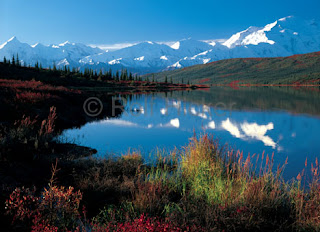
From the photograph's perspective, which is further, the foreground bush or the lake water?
the lake water

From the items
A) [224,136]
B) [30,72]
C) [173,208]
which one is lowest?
Answer: [224,136]

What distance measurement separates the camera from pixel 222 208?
16.8ft

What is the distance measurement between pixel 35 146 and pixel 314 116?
28319 mm

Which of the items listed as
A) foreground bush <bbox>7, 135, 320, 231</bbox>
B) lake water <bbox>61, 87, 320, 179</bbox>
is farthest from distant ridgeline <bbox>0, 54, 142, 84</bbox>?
foreground bush <bbox>7, 135, 320, 231</bbox>

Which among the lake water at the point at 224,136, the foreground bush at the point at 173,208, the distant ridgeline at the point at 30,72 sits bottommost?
the lake water at the point at 224,136

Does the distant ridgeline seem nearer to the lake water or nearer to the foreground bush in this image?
the lake water

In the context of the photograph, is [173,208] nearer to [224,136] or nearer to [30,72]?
[224,136]

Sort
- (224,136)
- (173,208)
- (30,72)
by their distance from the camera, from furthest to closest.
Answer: (30,72), (224,136), (173,208)

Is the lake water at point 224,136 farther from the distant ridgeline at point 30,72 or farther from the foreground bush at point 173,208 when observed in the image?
the distant ridgeline at point 30,72

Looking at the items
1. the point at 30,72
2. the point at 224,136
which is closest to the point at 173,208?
the point at 224,136

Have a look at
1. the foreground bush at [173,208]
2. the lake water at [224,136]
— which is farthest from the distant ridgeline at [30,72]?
the foreground bush at [173,208]

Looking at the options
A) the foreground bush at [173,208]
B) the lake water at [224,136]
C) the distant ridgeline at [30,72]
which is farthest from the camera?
the distant ridgeline at [30,72]

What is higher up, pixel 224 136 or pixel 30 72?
pixel 30 72

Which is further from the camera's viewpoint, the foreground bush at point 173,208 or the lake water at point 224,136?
the lake water at point 224,136
